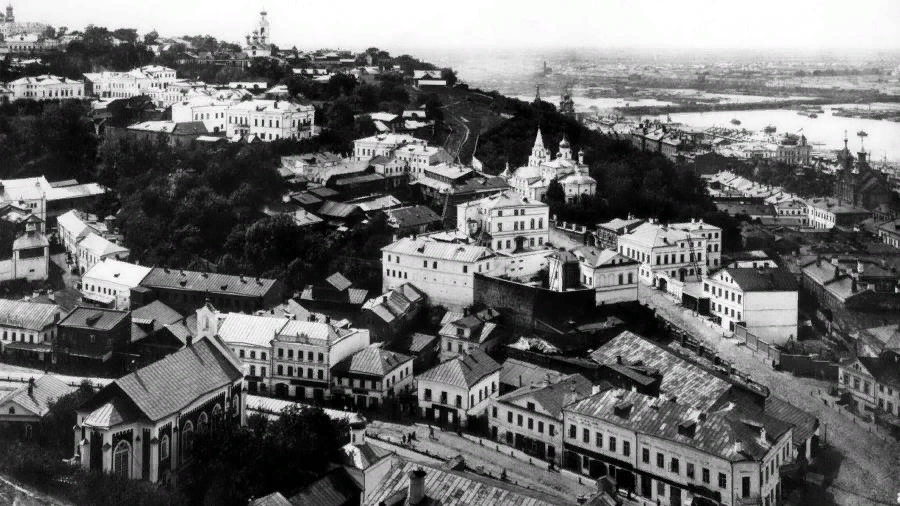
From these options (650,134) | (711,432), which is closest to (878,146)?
(650,134)

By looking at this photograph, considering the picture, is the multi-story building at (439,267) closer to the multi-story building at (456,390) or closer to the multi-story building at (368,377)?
the multi-story building at (368,377)

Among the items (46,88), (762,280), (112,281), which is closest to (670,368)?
(762,280)

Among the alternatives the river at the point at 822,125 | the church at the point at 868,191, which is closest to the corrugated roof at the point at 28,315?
the river at the point at 822,125

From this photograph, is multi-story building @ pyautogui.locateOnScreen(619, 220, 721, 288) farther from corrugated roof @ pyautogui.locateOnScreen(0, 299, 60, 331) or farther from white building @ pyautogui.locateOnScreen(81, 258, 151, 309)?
corrugated roof @ pyautogui.locateOnScreen(0, 299, 60, 331)

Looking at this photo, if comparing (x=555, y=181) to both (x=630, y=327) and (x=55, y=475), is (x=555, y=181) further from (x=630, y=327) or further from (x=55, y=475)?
(x=55, y=475)

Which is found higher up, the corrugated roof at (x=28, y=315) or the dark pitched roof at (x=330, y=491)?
the corrugated roof at (x=28, y=315)

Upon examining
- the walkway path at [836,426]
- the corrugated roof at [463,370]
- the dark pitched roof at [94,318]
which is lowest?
the walkway path at [836,426]

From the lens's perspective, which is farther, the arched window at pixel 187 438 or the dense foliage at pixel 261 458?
the arched window at pixel 187 438
